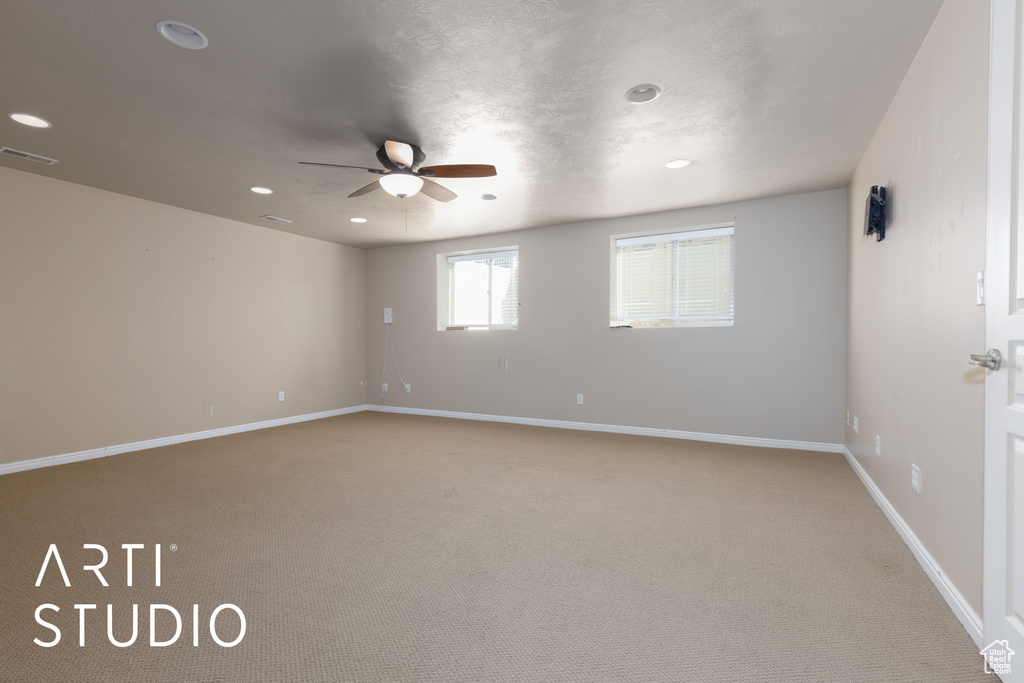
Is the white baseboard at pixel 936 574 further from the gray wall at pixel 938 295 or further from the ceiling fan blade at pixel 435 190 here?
the ceiling fan blade at pixel 435 190

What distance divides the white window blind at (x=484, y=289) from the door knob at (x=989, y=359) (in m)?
5.01

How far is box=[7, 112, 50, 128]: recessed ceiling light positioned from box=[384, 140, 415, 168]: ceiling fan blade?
2.14 metres

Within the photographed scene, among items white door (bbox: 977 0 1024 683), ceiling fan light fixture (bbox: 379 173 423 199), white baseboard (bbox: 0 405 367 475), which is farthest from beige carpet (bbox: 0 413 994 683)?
ceiling fan light fixture (bbox: 379 173 423 199)

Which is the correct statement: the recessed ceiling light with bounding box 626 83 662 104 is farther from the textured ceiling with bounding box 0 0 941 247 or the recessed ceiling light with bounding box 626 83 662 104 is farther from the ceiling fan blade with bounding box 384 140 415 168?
the ceiling fan blade with bounding box 384 140 415 168

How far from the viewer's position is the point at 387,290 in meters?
7.39

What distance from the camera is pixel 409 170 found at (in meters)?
3.39

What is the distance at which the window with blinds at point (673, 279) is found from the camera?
5207 mm

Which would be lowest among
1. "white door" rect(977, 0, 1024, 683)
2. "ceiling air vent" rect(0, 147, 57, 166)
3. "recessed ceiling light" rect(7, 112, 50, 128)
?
"white door" rect(977, 0, 1024, 683)

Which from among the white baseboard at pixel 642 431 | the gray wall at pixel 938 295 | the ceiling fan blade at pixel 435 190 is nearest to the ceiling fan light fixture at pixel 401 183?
the ceiling fan blade at pixel 435 190

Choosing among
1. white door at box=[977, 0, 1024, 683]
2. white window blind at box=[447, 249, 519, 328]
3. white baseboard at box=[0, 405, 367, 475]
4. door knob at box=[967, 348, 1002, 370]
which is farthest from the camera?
white window blind at box=[447, 249, 519, 328]

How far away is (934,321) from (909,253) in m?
0.59

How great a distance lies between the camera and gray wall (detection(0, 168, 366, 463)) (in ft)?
13.4

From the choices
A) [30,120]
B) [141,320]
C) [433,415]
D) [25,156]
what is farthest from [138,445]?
[433,415]

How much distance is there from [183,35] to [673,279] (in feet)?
15.4
